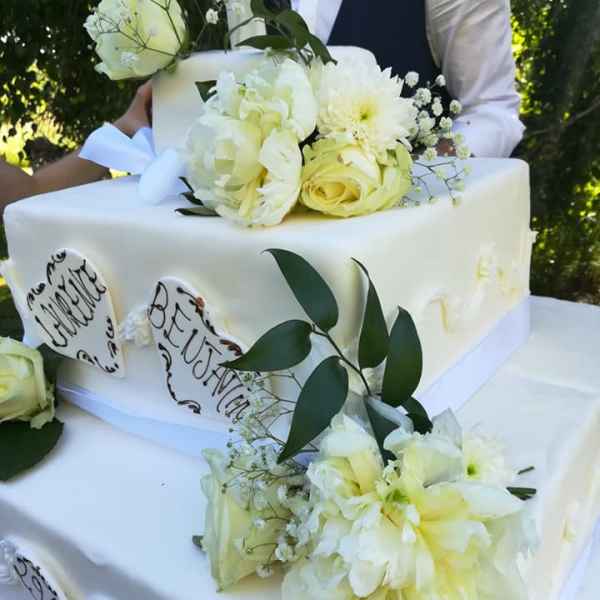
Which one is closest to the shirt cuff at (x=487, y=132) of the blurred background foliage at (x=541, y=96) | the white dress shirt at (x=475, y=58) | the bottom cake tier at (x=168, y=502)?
the white dress shirt at (x=475, y=58)

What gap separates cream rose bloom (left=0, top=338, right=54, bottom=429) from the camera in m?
0.89

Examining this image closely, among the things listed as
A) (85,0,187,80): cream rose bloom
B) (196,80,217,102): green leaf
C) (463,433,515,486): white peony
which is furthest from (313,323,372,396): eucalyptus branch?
(85,0,187,80): cream rose bloom

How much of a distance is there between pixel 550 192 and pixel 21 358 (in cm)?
233

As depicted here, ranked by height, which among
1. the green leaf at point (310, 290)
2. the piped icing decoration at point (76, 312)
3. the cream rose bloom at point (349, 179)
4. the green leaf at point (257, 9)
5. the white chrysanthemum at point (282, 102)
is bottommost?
the piped icing decoration at point (76, 312)

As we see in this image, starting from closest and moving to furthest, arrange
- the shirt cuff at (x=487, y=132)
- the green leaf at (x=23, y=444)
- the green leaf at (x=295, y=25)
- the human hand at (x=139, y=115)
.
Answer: the green leaf at (x=295, y=25)
the green leaf at (x=23, y=444)
the human hand at (x=139, y=115)
the shirt cuff at (x=487, y=132)

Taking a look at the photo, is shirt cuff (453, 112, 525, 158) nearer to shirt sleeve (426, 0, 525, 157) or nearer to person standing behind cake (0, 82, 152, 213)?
shirt sleeve (426, 0, 525, 157)

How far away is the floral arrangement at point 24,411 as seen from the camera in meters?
0.87

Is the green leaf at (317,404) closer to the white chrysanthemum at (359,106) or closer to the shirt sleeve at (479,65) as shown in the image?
the white chrysanthemum at (359,106)

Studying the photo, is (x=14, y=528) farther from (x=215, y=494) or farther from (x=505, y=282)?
(x=505, y=282)

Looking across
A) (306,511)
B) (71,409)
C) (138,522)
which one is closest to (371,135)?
(306,511)

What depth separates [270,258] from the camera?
2.25 ft

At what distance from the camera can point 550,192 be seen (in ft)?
8.98

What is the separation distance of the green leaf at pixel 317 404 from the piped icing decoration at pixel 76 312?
13.5 inches

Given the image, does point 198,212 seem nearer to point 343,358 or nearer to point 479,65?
point 343,358
